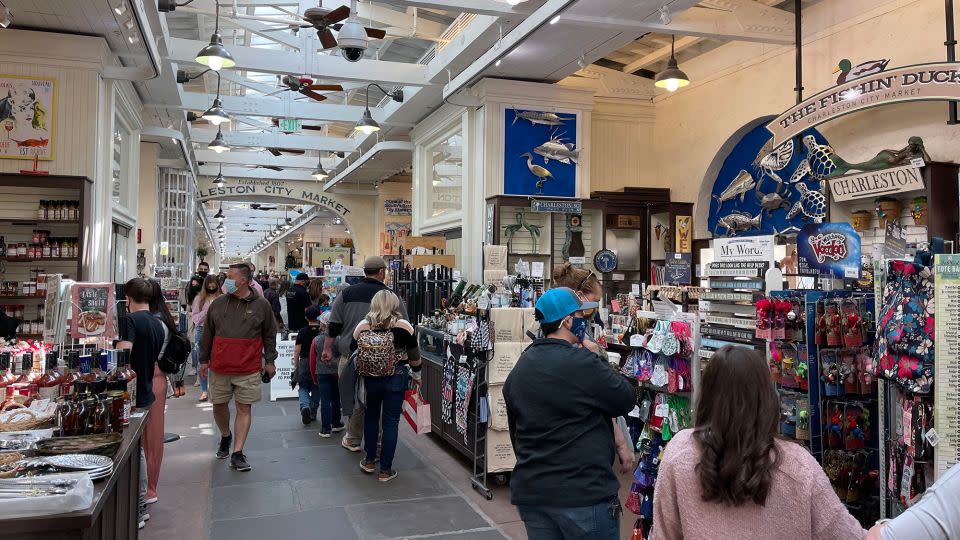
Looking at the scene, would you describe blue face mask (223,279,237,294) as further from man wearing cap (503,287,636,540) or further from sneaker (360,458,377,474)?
man wearing cap (503,287,636,540)

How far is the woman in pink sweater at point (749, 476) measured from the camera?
5.41ft

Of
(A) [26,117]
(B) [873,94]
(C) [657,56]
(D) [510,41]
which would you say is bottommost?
(A) [26,117]

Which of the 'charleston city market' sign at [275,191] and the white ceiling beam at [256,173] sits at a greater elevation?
the white ceiling beam at [256,173]

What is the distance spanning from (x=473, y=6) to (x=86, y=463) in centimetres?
549

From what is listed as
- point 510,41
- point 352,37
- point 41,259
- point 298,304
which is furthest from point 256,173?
point 352,37

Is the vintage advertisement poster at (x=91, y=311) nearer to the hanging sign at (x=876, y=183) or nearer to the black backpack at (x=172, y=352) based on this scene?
the black backpack at (x=172, y=352)

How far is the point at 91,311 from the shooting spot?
407cm

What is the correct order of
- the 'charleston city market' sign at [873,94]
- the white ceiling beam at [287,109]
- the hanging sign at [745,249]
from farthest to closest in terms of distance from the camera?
the white ceiling beam at [287,109]
the 'charleston city market' sign at [873,94]
the hanging sign at [745,249]

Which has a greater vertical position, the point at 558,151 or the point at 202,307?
the point at 558,151

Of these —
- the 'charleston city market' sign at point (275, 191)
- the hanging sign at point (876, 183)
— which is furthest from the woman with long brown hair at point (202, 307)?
the 'charleston city market' sign at point (275, 191)

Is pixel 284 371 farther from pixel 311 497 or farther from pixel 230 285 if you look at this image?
pixel 311 497

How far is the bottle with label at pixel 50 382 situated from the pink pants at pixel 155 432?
1.27 metres

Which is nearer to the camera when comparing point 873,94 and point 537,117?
point 873,94

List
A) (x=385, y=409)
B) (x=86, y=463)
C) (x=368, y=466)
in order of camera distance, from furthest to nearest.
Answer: (x=368, y=466)
(x=385, y=409)
(x=86, y=463)
